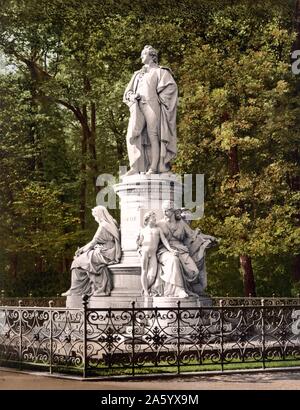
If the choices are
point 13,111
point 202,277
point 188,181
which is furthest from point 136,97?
point 13,111

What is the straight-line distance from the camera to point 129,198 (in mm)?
15242

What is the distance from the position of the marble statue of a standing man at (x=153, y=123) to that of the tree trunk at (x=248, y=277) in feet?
28.4

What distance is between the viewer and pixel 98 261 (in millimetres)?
14789

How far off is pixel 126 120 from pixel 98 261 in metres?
14.7

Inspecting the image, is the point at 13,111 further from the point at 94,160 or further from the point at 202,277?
the point at 202,277

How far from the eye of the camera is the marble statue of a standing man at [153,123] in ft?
50.5

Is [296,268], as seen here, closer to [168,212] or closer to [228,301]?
Answer: [228,301]

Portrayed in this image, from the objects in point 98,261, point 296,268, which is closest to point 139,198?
point 98,261

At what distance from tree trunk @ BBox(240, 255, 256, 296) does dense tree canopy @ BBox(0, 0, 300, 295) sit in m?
0.04

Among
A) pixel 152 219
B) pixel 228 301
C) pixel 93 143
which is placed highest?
pixel 93 143

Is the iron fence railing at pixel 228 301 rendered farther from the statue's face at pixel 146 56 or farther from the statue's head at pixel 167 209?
the statue's face at pixel 146 56

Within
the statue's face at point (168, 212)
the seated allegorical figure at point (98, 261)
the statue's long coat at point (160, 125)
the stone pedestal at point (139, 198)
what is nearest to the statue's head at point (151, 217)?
the statue's face at point (168, 212)
